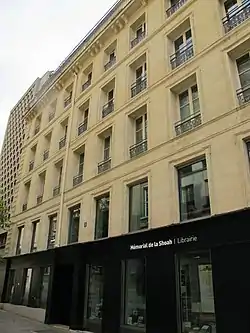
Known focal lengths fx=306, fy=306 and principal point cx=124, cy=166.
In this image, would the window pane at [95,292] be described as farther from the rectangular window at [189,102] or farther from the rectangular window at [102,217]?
the rectangular window at [189,102]

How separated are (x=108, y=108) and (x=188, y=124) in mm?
5658

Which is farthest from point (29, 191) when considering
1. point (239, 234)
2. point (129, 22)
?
point (239, 234)

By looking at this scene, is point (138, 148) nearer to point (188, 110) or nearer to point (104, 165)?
point (104, 165)

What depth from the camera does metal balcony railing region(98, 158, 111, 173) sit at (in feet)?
45.3

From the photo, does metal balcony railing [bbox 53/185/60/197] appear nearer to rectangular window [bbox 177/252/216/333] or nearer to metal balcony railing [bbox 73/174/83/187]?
metal balcony railing [bbox 73/174/83/187]

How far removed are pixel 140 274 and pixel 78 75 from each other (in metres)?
13.1

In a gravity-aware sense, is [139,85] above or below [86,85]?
below

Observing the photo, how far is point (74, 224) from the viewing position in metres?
15.2

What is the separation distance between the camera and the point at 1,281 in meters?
20.1

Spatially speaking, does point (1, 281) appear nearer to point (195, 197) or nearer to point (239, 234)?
point (195, 197)

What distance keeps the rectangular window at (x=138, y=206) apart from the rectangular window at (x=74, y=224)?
12.9 feet

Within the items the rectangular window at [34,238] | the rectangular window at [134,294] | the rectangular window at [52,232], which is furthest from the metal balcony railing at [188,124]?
the rectangular window at [34,238]

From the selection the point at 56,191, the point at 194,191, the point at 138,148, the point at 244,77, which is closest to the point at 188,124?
the point at 244,77

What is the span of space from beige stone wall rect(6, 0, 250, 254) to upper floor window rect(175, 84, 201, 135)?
23 cm
